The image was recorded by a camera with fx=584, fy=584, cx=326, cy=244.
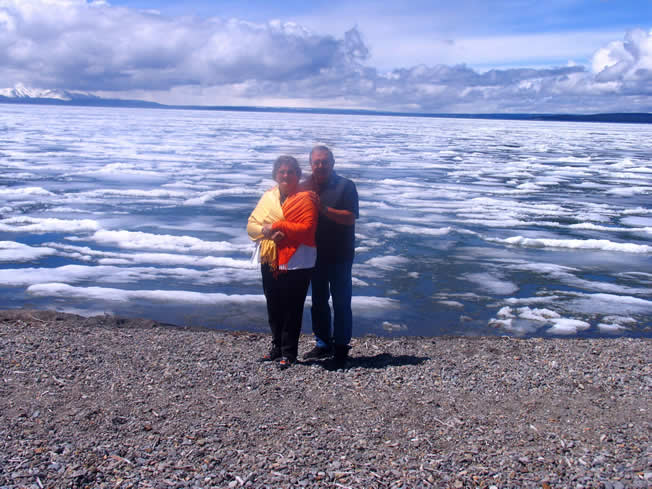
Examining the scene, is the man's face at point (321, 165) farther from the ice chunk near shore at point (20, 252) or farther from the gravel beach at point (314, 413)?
the ice chunk near shore at point (20, 252)

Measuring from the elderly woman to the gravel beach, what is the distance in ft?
1.22

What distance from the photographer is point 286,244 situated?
12.8ft

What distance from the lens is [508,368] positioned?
14.3ft

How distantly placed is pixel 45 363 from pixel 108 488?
1.77 m

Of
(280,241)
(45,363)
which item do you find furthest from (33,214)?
(280,241)

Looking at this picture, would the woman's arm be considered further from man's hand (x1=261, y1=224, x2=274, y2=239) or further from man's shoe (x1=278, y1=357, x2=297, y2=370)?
man's shoe (x1=278, y1=357, x2=297, y2=370)

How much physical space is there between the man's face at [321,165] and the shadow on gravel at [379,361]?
4.46ft

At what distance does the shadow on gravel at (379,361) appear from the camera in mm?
4324

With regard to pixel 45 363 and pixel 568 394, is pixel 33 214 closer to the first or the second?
pixel 45 363

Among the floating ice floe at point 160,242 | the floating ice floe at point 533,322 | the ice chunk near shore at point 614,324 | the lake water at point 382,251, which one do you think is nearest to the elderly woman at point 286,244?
the lake water at point 382,251

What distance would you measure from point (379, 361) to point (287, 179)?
162 centimetres

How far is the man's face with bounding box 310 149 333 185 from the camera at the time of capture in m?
3.85

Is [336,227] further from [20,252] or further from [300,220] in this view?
[20,252]

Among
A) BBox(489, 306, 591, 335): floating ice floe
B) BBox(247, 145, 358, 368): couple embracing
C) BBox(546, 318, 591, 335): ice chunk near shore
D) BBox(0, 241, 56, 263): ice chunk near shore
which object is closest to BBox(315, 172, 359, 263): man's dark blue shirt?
BBox(247, 145, 358, 368): couple embracing
